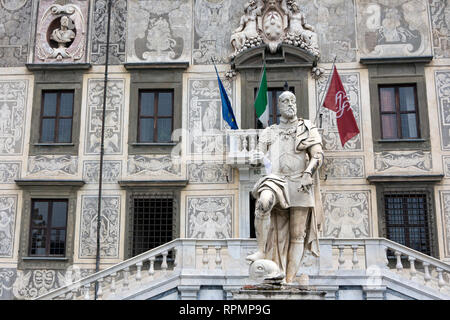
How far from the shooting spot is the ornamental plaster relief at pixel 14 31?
19656 millimetres

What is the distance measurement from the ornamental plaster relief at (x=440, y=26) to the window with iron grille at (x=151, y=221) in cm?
970

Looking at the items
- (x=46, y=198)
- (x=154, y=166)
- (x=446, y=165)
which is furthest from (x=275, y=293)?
(x=46, y=198)

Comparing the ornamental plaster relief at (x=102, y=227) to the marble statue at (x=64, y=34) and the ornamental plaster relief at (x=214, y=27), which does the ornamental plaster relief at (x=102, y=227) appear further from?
the ornamental plaster relief at (x=214, y=27)

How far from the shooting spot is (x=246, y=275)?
1374cm

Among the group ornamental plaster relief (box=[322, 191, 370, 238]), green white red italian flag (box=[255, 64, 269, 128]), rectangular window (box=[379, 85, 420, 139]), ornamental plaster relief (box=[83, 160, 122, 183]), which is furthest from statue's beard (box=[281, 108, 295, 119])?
ornamental plaster relief (box=[83, 160, 122, 183])

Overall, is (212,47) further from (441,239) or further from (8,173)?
(441,239)

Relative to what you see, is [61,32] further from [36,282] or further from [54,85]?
[36,282]

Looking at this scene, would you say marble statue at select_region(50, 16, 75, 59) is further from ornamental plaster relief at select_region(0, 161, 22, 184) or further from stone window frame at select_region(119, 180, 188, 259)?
stone window frame at select_region(119, 180, 188, 259)

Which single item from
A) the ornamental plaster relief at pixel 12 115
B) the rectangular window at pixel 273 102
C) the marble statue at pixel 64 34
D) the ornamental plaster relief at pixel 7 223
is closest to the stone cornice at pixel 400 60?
the rectangular window at pixel 273 102

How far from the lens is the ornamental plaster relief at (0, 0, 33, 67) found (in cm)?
1966

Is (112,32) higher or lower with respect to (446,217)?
higher

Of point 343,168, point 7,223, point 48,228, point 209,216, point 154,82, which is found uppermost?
point 154,82

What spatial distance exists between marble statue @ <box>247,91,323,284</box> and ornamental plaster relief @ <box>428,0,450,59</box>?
12.1 meters

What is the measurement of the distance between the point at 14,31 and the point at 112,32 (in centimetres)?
334
